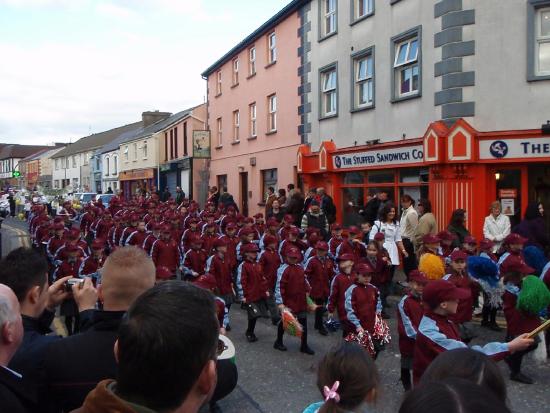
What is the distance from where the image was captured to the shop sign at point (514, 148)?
12.1m

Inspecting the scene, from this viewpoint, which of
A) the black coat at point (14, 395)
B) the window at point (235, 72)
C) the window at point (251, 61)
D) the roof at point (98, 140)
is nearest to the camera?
the black coat at point (14, 395)

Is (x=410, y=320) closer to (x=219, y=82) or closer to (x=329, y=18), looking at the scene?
(x=329, y=18)

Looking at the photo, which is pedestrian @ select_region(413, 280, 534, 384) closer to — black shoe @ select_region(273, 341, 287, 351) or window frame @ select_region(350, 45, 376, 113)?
black shoe @ select_region(273, 341, 287, 351)

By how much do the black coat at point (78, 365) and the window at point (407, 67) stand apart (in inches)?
500

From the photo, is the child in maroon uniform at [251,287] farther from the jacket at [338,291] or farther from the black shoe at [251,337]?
the jacket at [338,291]

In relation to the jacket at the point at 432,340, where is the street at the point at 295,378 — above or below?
below

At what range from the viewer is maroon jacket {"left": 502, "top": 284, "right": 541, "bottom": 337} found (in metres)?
6.76

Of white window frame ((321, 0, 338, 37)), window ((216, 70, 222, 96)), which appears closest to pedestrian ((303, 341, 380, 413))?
white window frame ((321, 0, 338, 37))

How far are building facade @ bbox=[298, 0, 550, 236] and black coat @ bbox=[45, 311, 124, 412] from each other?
36.9ft

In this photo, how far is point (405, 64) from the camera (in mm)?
14773

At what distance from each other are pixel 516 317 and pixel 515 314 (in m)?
0.04

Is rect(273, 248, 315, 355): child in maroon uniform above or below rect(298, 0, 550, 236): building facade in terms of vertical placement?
below

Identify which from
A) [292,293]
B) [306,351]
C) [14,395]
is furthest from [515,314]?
[14,395]

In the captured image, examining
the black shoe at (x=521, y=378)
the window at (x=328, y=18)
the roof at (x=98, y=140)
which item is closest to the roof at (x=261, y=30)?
the window at (x=328, y=18)
